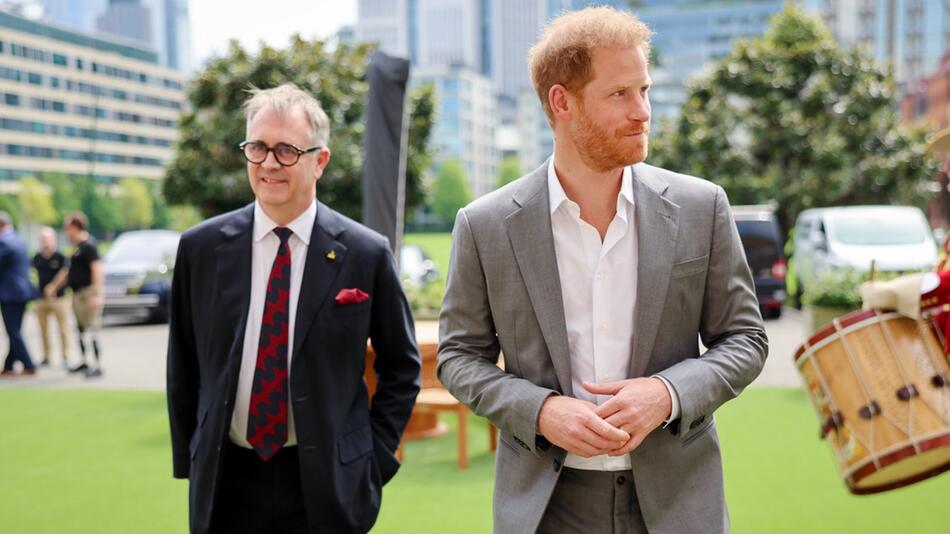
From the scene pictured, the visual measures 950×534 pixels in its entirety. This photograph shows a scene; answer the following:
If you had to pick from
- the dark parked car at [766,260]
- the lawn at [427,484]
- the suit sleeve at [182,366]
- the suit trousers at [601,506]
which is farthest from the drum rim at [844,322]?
the dark parked car at [766,260]

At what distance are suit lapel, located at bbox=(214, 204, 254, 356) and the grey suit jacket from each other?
0.81 m

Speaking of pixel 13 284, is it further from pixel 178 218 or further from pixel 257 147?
pixel 178 218

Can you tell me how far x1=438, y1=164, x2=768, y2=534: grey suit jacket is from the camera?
205cm

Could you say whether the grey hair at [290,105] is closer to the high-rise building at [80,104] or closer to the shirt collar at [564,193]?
the shirt collar at [564,193]

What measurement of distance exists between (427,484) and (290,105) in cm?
404

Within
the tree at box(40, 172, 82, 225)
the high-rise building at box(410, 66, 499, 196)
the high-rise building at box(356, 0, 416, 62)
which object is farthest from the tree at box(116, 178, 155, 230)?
the high-rise building at box(356, 0, 416, 62)

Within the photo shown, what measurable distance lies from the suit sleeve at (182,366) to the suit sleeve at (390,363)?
0.57 meters

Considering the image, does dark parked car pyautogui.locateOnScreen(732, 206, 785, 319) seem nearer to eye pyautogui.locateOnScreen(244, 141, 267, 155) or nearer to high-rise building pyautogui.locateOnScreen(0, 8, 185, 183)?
eye pyautogui.locateOnScreen(244, 141, 267, 155)

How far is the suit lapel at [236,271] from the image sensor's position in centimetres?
275

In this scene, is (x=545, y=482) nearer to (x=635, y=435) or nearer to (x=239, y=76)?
(x=635, y=435)

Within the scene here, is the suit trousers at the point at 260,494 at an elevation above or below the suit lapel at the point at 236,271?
below

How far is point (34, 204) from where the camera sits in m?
73.8

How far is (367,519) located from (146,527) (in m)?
3.24

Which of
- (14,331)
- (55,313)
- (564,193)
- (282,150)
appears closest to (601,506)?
(564,193)
